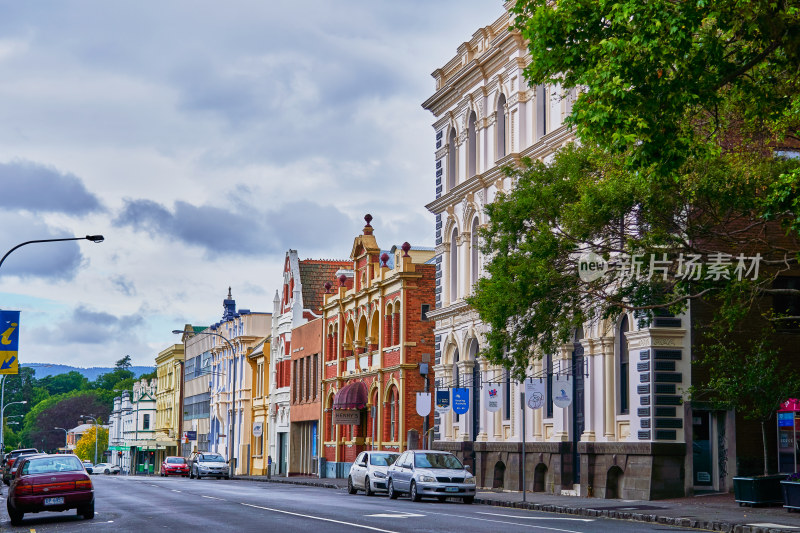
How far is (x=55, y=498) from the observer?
81.3ft

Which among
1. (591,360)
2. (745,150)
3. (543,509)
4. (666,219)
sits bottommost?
(543,509)

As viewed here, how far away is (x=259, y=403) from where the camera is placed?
258ft

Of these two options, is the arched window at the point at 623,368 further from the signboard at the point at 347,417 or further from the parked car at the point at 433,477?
the signboard at the point at 347,417

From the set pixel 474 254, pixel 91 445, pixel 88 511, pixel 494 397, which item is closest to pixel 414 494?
pixel 494 397

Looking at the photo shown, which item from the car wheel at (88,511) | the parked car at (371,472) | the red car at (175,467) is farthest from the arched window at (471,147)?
the red car at (175,467)

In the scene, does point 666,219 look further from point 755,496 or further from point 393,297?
point 393,297

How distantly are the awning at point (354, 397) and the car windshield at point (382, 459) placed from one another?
17.8 meters

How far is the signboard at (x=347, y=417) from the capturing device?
184 feet

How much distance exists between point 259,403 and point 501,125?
41.9 metres

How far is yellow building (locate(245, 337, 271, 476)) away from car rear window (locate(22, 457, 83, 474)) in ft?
159

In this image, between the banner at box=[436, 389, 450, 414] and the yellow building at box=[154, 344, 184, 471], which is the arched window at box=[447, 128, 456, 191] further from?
the yellow building at box=[154, 344, 184, 471]

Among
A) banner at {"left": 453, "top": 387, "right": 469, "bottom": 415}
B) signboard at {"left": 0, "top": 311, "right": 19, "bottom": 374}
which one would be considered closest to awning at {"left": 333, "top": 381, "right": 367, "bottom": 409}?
banner at {"left": 453, "top": 387, "right": 469, "bottom": 415}

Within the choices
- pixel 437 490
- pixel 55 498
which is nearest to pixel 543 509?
pixel 437 490

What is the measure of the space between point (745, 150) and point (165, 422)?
10378cm
